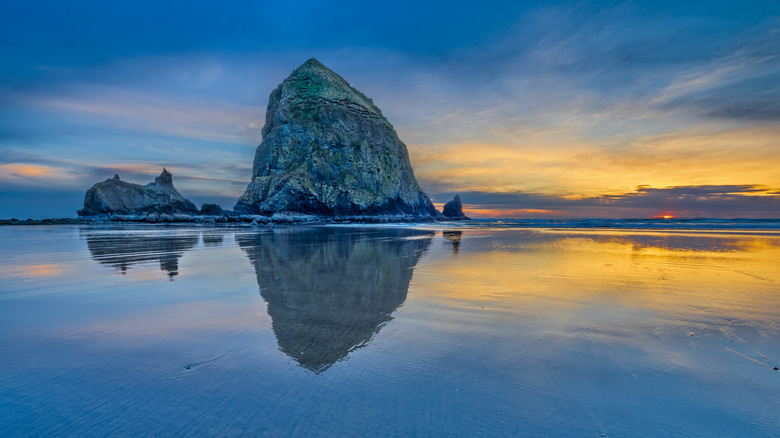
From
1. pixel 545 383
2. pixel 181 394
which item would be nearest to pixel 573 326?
pixel 545 383

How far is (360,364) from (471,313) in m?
1.77

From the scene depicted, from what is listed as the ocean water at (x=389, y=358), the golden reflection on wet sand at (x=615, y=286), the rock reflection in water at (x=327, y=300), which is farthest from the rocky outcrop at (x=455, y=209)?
the ocean water at (x=389, y=358)

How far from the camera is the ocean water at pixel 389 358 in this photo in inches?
70.9

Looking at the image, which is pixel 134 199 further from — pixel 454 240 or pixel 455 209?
pixel 454 240

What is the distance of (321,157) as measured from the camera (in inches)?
2260

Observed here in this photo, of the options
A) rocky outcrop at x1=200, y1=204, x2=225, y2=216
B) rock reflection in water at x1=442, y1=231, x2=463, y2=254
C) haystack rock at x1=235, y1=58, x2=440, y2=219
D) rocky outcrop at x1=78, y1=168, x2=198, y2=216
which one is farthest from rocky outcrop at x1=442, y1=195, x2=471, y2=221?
rock reflection in water at x1=442, y1=231, x2=463, y2=254

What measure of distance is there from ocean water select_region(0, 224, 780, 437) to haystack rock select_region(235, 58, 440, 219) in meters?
50.5

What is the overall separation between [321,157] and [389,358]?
57399 millimetres

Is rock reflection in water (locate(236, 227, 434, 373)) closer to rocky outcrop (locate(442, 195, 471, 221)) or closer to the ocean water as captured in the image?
the ocean water

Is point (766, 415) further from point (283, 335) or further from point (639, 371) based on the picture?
point (283, 335)

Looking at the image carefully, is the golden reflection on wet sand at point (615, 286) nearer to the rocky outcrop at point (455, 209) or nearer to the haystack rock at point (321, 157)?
the haystack rock at point (321, 157)

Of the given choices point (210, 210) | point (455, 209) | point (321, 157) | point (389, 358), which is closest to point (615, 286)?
point (389, 358)

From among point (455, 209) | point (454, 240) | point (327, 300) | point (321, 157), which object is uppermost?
point (321, 157)

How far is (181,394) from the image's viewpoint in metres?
2.08
